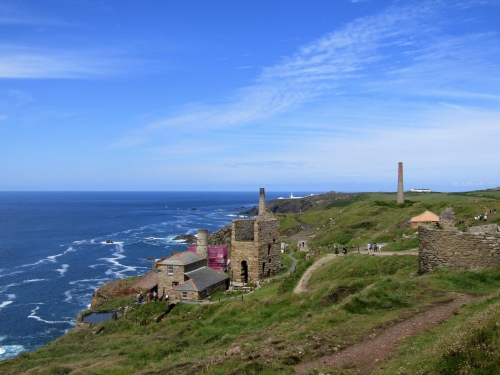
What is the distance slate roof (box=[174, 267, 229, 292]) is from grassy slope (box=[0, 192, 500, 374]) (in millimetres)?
2125

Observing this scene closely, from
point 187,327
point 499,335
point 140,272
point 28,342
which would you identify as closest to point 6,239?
point 140,272

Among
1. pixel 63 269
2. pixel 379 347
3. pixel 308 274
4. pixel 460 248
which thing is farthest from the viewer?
pixel 63 269

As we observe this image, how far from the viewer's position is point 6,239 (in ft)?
369

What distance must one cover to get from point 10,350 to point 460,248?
42.4 m

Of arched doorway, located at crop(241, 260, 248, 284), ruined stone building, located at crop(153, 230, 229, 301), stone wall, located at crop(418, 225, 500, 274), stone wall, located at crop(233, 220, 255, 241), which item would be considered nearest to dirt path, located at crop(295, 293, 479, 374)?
stone wall, located at crop(418, 225, 500, 274)

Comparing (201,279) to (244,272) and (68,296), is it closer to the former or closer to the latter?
(244,272)

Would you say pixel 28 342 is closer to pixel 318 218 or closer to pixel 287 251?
pixel 287 251

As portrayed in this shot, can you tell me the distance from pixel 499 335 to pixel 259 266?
31400 millimetres

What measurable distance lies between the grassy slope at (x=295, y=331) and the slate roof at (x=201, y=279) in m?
2.12

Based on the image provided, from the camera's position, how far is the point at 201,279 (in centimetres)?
3775

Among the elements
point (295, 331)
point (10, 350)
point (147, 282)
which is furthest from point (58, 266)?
point (295, 331)

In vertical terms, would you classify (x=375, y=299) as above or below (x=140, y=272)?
above

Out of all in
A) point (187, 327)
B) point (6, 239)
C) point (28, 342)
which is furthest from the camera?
point (6, 239)

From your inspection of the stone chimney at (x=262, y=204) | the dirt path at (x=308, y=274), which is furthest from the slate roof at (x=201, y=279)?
the dirt path at (x=308, y=274)
